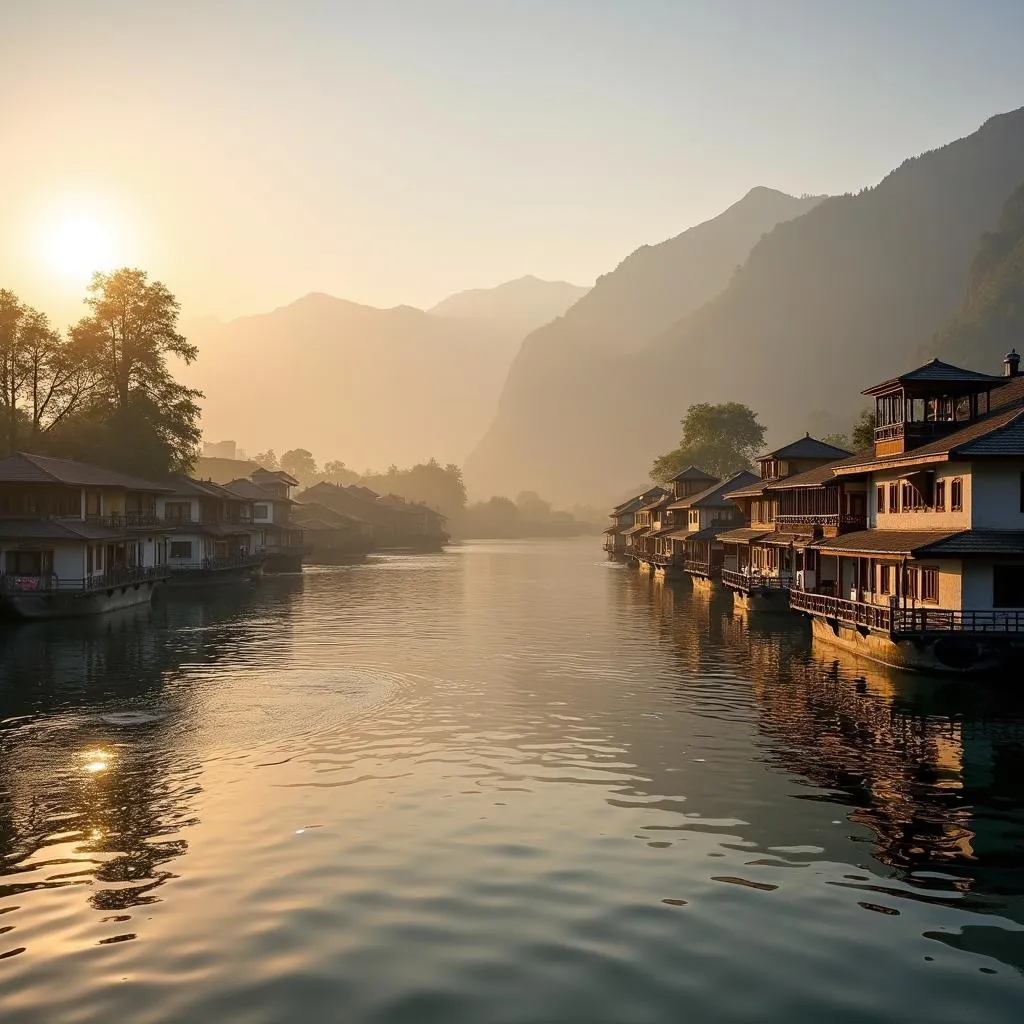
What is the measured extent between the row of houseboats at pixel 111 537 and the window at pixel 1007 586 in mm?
48280

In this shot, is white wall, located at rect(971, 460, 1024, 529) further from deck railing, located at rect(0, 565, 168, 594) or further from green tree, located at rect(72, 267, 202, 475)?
green tree, located at rect(72, 267, 202, 475)

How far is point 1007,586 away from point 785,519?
28.4 metres

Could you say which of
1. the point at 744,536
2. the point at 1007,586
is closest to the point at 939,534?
the point at 1007,586

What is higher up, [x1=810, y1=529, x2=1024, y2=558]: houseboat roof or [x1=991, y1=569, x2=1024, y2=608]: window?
[x1=810, y1=529, x2=1024, y2=558]: houseboat roof

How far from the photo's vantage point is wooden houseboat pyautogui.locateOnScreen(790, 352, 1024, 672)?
1405 inches

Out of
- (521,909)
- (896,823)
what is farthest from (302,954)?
(896,823)

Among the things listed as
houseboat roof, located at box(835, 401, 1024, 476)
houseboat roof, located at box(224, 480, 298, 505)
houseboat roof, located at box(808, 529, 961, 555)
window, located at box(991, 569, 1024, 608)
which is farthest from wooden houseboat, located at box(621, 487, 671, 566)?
window, located at box(991, 569, 1024, 608)

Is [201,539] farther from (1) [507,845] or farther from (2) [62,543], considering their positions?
(1) [507,845]

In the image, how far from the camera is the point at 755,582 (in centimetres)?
6288

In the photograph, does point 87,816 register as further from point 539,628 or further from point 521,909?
point 539,628

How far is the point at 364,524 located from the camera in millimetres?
179625

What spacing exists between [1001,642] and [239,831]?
91.9ft

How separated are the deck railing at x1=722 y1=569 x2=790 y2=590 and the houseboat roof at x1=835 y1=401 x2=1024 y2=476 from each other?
680 inches

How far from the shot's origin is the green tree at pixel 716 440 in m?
159
